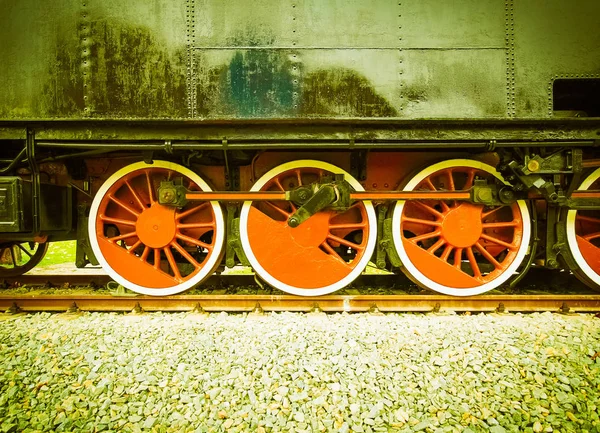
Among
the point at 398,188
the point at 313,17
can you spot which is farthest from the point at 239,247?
the point at 313,17

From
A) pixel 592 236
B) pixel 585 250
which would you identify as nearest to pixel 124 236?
pixel 585 250

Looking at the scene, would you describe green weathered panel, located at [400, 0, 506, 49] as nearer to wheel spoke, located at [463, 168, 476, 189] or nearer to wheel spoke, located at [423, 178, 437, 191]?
wheel spoke, located at [463, 168, 476, 189]

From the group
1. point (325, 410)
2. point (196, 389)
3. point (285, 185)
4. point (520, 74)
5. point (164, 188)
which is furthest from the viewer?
point (285, 185)

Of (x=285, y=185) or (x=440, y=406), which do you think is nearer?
(x=440, y=406)

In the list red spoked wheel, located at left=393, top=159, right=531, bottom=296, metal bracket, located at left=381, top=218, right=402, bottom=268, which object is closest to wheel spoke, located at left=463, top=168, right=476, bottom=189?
red spoked wheel, located at left=393, top=159, right=531, bottom=296

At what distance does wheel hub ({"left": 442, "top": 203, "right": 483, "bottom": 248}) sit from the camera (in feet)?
9.67

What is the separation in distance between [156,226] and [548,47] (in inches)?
149

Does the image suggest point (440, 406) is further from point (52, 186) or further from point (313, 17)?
point (52, 186)

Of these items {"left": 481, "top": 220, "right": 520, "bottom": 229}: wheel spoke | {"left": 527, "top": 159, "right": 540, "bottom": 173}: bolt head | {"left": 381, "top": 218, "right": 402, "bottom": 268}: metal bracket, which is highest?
{"left": 527, "top": 159, "right": 540, "bottom": 173}: bolt head

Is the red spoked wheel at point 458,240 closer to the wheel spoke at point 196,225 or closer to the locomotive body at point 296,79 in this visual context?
the locomotive body at point 296,79

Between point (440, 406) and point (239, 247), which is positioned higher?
point (239, 247)

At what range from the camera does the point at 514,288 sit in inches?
131

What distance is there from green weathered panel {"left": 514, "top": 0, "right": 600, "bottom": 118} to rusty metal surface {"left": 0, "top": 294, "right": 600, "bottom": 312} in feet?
5.43

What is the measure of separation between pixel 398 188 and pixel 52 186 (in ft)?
11.0
